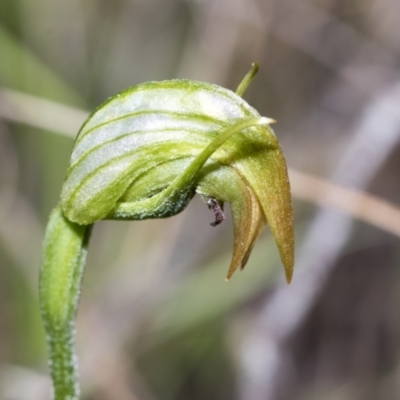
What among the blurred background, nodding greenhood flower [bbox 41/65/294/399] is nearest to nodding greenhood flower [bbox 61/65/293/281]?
nodding greenhood flower [bbox 41/65/294/399]

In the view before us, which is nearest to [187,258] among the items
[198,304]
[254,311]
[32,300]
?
[254,311]

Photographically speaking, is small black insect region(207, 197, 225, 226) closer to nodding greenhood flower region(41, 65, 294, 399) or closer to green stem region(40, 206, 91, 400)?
nodding greenhood flower region(41, 65, 294, 399)

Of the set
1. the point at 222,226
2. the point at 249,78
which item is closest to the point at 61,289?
the point at 249,78

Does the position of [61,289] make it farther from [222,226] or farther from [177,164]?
[222,226]

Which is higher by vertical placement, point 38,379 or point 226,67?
point 226,67

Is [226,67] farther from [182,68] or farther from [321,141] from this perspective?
[321,141]

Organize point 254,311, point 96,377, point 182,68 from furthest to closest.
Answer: point 182,68, point 254,311, point 96,377

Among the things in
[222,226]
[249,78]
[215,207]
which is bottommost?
[215,207]
